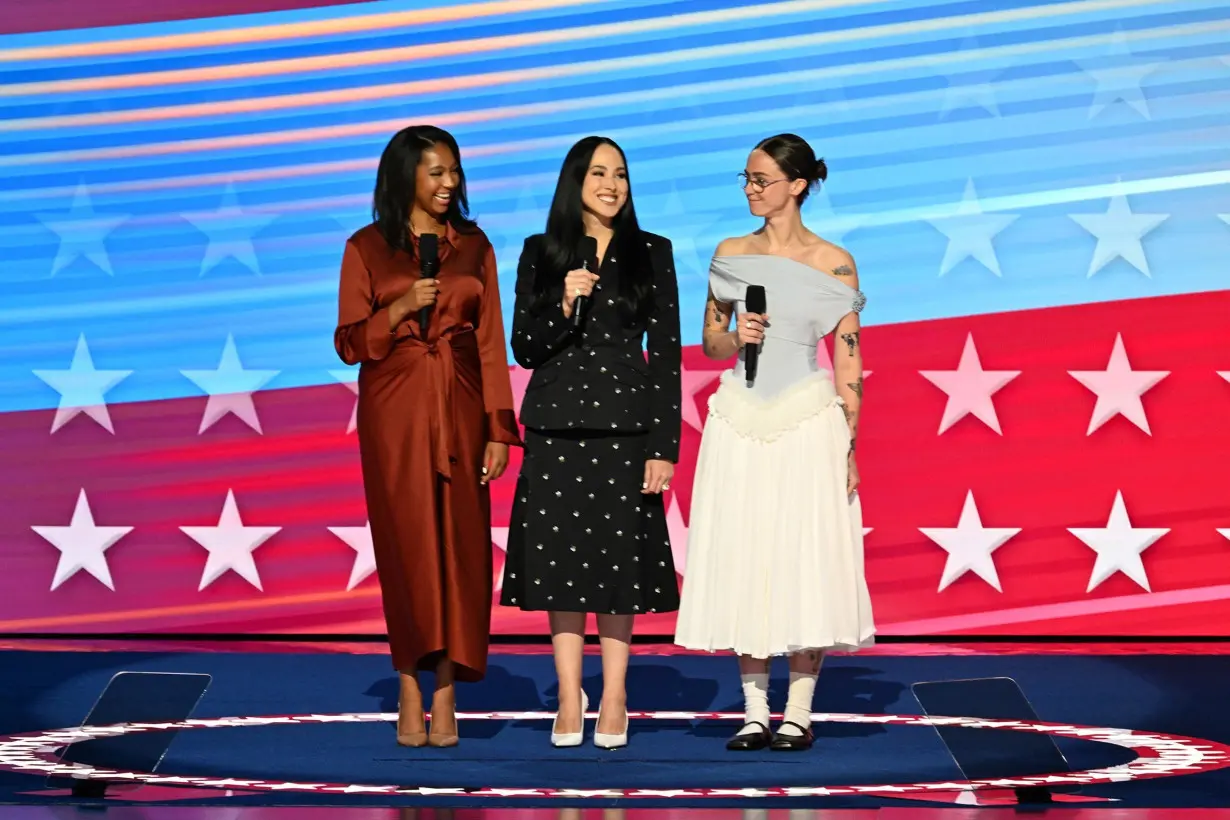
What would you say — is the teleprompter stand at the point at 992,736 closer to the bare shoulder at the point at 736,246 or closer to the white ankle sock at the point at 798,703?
the white ankle sock at the point at 798,703

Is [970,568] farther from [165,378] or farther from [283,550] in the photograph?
[165,378]

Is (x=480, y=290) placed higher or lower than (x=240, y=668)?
higher

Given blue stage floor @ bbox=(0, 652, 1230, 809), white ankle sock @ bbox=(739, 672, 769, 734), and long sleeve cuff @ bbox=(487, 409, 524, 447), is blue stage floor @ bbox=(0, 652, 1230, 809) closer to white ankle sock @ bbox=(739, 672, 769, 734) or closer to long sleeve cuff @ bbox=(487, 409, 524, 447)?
white ankle sock @ bbox=(739, 672, 769, 734)

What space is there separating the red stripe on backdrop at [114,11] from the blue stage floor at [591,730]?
7.65 feet

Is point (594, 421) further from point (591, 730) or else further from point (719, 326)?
point (591, 730)

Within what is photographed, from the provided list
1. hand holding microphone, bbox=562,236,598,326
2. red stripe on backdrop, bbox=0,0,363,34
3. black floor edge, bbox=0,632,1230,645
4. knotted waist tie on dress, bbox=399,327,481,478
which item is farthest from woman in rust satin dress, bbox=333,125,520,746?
red stripe on backdrop, bbox=0,0,363,34

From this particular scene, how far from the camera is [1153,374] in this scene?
6.93 m

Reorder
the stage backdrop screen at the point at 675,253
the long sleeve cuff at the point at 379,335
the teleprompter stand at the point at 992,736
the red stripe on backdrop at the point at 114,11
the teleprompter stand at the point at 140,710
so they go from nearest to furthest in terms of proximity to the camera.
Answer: the teleprompter stand at the point at 992,736
the teleprompter stand at the point at 140,710
the long sleeve cuff at the point at 379,335
the stage backdrop screen at the point at 675,253
the red stripe on backdrop at the point at 114,11

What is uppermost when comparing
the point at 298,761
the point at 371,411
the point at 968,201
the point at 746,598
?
the point at 968,201

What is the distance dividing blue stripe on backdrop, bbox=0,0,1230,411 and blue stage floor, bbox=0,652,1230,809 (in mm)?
1280

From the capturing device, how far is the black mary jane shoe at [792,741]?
15.6 feet

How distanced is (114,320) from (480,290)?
9.06ft

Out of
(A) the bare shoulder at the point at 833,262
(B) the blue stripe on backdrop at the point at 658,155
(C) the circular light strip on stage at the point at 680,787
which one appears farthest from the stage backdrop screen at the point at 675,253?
(A) the bare shoulder at the point at 833,262

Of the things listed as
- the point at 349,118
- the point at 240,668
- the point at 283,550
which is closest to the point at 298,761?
the point at 240,668
